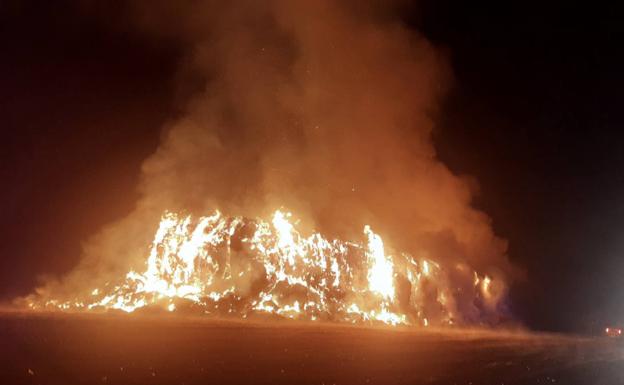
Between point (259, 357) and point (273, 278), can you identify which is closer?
point (259, 357)

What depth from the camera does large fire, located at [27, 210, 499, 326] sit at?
55.7m

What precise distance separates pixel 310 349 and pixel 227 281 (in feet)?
84.5

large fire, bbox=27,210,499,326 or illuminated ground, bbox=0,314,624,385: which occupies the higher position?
large fire, bbox=27,210,499,326

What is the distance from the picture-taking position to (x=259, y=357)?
2856cm

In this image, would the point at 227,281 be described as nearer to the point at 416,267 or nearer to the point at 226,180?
the point at 226,180

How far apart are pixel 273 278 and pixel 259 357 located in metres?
29.7

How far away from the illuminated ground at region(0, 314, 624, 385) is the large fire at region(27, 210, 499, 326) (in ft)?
31.6

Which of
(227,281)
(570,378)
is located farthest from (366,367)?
(227,281)

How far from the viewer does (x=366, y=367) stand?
26516mm

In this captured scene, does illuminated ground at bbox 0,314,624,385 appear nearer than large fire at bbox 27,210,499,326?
Yes

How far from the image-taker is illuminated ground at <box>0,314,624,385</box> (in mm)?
22312

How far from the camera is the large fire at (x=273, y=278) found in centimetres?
5569

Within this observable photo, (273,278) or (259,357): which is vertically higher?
Answer: (273,278)

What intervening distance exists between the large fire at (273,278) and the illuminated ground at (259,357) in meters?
9.62
